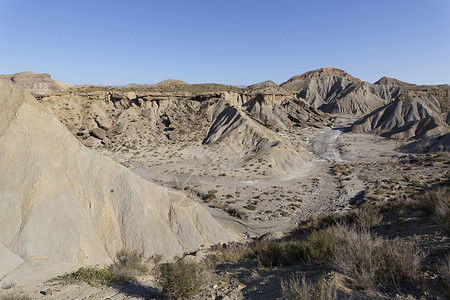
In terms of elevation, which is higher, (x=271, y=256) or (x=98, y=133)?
(x=98, y=133)

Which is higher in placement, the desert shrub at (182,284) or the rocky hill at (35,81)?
the rocky hill at (35,81)

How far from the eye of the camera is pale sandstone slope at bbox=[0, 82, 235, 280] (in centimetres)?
995

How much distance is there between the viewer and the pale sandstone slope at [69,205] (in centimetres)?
995

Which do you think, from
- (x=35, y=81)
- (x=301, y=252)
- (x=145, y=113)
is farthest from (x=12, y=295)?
(x=35, y=81)

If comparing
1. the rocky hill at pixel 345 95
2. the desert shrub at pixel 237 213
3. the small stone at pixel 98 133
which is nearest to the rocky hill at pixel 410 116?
the rocky hill at pixel 345 95

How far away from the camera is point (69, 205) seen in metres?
11.5

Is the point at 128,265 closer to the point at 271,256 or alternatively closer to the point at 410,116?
the point at 271,256

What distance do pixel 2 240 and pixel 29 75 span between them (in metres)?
144

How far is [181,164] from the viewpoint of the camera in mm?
40062

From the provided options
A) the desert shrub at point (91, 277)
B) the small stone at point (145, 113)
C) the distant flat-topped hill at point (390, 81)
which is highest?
the distant flat-topped hill at point (390, 81)

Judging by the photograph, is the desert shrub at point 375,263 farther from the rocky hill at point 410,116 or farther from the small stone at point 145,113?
the rocky hill at point 410,116

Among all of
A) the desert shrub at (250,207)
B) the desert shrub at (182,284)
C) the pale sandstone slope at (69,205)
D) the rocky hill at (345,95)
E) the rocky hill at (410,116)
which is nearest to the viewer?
the desert shrub at (182,284)

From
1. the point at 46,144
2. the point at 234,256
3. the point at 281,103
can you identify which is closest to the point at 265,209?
the point at 234,256

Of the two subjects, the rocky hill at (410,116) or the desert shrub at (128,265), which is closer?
the desert shrub at (128,265)
